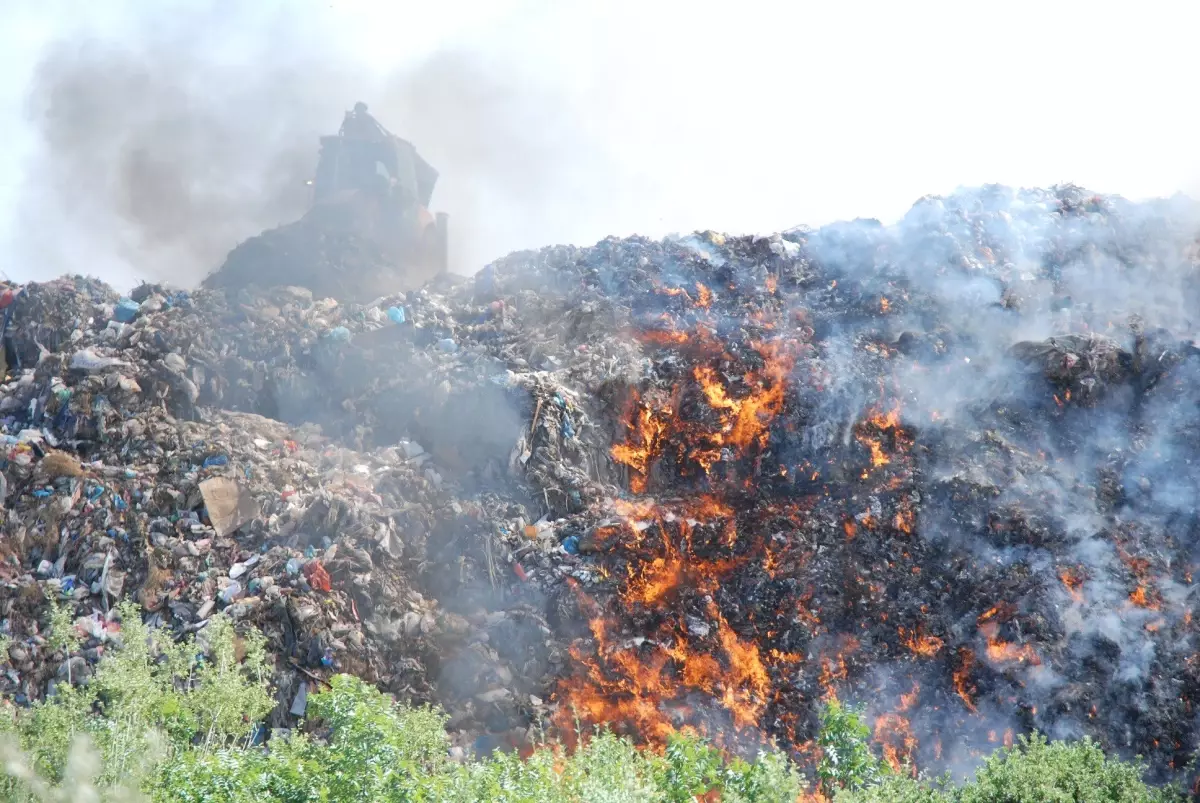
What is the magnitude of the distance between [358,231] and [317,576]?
25.2 meters

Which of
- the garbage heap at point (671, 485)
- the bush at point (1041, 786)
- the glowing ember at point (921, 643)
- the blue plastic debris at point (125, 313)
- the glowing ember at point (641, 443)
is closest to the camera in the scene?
the bush at point (1041, 786)

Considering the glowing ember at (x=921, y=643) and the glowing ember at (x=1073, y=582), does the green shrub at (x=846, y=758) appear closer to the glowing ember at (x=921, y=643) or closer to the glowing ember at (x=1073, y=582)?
the glowing ember at (x=921, y=643)

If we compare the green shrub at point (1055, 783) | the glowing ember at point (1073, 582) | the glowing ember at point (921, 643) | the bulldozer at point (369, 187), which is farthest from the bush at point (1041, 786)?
the bulldozer at point (369, 187)

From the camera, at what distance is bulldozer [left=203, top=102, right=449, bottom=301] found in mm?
36062

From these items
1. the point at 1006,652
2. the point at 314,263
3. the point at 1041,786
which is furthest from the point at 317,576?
the point at 314,263

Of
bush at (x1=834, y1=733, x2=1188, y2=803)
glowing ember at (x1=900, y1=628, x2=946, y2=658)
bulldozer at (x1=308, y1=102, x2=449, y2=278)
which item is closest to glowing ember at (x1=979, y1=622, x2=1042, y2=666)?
glowing ember at (x1=900, y1=628, x2=946, y2=658)

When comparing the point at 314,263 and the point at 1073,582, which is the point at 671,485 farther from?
the point at 314,263

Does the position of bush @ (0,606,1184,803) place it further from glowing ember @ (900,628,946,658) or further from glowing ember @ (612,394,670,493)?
glowing ember @ (612,394,670,493)

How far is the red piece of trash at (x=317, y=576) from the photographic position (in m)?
16.8

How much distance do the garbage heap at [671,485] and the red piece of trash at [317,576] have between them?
80mm

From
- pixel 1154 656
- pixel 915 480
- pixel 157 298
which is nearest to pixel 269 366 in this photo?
pixel 157 298

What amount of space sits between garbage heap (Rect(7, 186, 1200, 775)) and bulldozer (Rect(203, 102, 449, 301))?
32.6 feet

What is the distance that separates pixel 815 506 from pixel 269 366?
1494cm

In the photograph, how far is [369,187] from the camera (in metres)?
39.8
